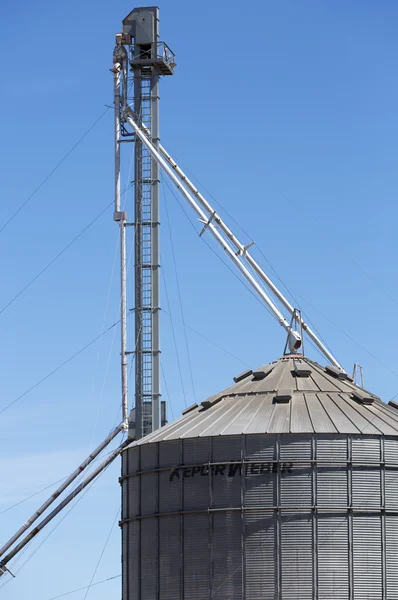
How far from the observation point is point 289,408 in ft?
213

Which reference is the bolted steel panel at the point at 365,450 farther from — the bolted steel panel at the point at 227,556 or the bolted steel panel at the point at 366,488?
the bolted steel panel at the point at 227,556

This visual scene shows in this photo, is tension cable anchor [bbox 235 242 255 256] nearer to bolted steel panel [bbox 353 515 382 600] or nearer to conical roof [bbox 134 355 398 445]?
conical roof [bbox 134 355 398 445]

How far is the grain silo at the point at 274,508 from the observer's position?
198 ft

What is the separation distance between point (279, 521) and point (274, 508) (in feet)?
2.04

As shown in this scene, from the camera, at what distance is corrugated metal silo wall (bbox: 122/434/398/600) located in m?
60.3

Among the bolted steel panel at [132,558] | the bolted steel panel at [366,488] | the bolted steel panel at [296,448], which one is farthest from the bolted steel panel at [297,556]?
the bolted steel panel at [132,558]

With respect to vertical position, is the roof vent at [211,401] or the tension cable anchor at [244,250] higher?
the tension cable anchor at [244,250]

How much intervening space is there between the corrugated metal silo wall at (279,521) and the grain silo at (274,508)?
0.05 metres

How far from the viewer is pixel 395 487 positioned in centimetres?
6188

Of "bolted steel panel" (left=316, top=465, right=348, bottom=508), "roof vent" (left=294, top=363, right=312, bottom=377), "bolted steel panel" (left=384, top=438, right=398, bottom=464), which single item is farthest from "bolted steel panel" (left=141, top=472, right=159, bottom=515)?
"bolted steel panel" (left=384, top=438, right=398, bottom=464)

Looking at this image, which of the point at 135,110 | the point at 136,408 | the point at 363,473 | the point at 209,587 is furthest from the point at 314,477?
the point at 135,110

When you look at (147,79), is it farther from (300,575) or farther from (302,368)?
(300,575)

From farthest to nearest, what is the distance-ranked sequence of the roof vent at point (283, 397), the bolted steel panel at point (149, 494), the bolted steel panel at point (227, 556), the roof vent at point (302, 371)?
the roof vent at point (302, 371), the roof vent at point (283, 397), the bolted steel panel at point (149, 494), the bolted steel panel at point (227, 556)

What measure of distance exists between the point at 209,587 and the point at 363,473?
28.5 ft
